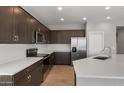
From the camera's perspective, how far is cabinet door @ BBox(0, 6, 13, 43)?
2391 millimetres

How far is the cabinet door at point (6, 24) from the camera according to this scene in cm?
239

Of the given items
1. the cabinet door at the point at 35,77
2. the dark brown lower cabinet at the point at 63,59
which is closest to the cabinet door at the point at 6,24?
the cabinet door at the point at 35,77

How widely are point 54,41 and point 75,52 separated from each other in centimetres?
162

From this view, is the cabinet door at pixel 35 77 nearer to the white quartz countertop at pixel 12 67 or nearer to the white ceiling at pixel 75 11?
the white quartz countertop at pixel 12 67

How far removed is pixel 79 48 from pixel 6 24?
544 cm

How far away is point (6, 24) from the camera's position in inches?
101

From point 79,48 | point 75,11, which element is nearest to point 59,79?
point 75,11

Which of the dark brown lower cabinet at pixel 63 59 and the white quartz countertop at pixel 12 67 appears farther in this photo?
the dark brown lower cabinet at pixel 63 59

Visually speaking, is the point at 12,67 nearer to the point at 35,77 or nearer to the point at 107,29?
the point at 35,77

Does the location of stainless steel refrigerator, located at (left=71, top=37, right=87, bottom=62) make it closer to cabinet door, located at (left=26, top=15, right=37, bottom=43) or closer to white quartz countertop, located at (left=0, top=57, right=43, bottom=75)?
cabinet door, located at (left=26, top=15, right=37, bottom=43)

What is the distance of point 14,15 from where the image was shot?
2.99 m

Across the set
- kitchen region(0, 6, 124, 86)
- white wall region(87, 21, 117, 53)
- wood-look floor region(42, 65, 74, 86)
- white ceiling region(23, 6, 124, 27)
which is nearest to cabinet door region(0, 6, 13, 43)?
kitchen region(0, 6, 124, 86)
